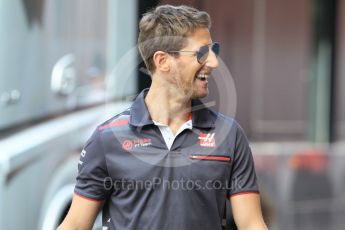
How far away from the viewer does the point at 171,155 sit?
2.77 meters

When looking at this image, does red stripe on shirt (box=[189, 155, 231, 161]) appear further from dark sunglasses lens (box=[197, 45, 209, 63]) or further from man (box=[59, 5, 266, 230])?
dark sunglasses lens (box=[197, 45, 209, 63])

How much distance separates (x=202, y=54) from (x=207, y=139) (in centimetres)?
30

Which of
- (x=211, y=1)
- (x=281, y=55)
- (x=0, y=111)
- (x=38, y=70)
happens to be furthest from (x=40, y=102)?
(x=281, y=55)

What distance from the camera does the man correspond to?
2.74 m

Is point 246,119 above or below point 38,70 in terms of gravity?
below

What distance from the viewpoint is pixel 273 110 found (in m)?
10.7

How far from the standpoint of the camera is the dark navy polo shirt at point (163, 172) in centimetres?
274

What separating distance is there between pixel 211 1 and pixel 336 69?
1.77m

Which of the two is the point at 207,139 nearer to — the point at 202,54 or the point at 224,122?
the point at 224,122

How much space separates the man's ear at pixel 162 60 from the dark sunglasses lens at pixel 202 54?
5.0 inches

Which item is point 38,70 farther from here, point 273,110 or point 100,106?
point 273,110

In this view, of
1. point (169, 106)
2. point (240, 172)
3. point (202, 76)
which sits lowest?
point (240, 172)

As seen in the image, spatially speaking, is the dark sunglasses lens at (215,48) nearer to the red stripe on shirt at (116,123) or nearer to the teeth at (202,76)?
the teeth at (202,76)

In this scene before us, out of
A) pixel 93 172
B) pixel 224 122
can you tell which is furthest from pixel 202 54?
pixel 93 172
